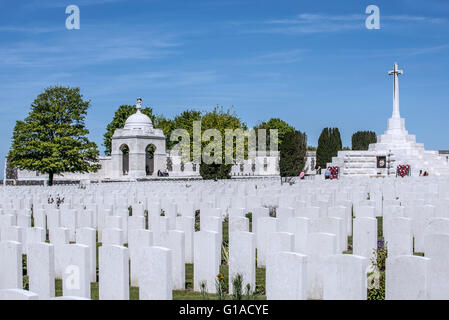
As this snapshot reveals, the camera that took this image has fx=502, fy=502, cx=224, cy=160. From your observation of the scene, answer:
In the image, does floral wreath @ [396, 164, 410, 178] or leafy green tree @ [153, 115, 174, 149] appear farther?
leafy green tree @ [153, 115, 174, 149]

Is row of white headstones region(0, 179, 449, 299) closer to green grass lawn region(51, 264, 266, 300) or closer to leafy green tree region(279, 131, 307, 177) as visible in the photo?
green grass lawn region(51, 264, 266, 300)

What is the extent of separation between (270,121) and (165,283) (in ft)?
256

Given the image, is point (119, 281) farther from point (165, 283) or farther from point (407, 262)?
point (407, 262)

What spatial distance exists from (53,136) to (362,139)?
1491 inches

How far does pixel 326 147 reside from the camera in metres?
53.2

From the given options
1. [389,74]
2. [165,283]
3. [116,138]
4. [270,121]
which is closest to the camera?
[165,283]

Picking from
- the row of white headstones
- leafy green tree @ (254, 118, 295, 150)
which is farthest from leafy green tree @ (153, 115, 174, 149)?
the row of white headstones

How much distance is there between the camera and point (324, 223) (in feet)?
23.5

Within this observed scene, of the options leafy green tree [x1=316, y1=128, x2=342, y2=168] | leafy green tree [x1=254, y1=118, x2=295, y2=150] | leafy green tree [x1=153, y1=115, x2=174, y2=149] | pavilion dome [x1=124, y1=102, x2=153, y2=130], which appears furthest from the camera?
leafy green tree [x1=254, y1=118, x2=295, y2=150]

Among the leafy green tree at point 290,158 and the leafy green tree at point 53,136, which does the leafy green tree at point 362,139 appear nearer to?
the leafy green tree at point 290,158

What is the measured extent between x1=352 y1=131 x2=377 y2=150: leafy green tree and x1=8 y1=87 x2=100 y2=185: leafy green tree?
34.8 meters

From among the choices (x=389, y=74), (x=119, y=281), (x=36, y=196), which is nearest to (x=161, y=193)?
(x=36, y=196)

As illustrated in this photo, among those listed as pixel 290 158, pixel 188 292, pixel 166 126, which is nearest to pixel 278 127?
pixel 166 126

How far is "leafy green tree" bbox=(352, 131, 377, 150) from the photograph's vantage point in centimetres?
5928
